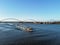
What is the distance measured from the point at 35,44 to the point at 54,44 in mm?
1876

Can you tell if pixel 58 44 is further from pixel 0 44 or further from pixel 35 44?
pixel 0 44

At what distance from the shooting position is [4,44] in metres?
10.1

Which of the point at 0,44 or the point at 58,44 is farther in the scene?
the point at 58,44

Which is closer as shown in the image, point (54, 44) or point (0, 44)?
point (0, 44)

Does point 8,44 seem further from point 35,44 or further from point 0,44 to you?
point 35,44

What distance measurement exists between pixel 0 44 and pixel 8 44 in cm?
72

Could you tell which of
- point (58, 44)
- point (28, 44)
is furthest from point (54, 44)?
point (28, 44)

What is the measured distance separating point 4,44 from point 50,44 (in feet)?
14.4

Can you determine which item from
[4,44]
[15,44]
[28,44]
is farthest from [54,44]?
[4,44]

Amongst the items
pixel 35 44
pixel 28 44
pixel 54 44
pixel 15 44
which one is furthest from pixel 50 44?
pixel 15 44

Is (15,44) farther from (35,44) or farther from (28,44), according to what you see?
(35,44)

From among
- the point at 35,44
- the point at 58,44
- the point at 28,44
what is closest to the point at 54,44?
the point at 58,44

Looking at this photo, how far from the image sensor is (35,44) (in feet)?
34.5

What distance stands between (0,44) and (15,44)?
1.37m
